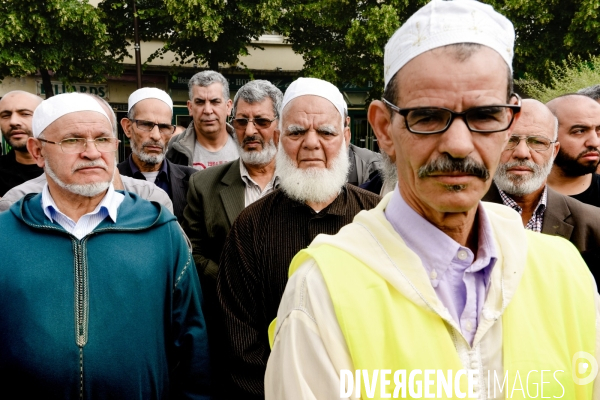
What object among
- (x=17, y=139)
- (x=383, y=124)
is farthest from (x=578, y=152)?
(x=17, y=139)

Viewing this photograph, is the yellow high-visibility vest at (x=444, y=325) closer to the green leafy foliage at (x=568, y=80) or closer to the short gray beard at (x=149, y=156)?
the short gray beard at (x=149, y=156)

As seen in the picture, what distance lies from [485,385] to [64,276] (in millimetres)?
1828

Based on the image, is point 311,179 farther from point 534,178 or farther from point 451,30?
point 451,30

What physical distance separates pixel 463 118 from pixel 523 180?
196cm

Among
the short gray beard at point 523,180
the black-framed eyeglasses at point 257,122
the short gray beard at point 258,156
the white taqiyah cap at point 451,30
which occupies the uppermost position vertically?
the white taqiyah cap at point 451,30

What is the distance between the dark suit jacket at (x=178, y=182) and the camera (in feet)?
13.8

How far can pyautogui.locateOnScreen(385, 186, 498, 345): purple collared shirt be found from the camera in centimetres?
141

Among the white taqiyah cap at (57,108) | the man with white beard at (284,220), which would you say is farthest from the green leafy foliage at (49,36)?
the man with white beard at (284,220)

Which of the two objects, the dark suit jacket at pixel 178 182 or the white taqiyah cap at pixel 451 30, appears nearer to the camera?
the white taqiyah cap at pixel 451 30

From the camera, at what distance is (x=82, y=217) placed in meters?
2.58

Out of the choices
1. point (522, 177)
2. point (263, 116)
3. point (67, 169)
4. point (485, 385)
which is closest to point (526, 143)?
point (522, 177)

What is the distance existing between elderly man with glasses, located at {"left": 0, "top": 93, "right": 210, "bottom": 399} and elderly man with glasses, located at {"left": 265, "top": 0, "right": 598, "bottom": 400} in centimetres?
122

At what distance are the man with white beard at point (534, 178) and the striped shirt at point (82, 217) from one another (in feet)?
7.16

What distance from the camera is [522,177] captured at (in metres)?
3.10
